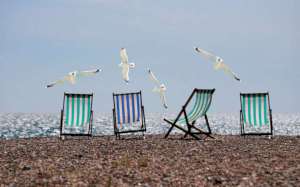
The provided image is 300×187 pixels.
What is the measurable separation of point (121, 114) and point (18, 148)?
2.55 m

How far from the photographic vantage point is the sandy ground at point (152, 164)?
257 inches

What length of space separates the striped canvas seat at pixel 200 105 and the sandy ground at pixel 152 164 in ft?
4.46

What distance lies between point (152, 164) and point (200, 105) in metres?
4.38

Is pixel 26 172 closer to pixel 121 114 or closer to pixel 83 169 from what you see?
pixel 83 169

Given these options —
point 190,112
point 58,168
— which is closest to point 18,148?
point 58,168

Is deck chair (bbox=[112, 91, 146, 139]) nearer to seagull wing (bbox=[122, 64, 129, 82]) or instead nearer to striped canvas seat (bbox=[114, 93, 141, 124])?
striped canvas seat (bbox=[114, 93, 141, 124])

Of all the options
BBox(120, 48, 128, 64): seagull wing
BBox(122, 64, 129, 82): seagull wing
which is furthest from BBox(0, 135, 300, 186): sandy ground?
BBox(120, 48, 128, 64): seagull wing

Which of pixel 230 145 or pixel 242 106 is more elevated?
pixel 242 106

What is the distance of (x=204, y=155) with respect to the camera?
8.57 m

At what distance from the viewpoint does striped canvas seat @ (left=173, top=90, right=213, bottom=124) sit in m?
11.6

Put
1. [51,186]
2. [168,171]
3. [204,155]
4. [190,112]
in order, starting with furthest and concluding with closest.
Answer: [190,112], [204,155], [168,171], [51,186]

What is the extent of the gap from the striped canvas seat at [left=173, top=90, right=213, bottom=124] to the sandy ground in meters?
1.36

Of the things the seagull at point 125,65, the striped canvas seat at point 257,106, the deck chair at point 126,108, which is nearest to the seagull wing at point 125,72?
the seagull at point 125,65

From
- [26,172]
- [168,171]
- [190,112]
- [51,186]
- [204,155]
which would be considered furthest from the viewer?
[190,112]
